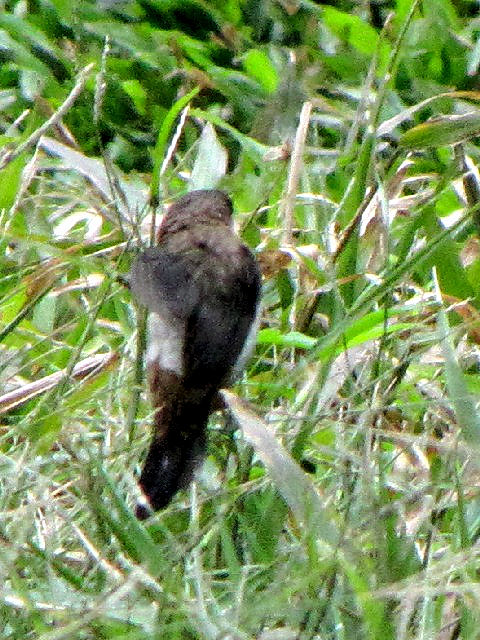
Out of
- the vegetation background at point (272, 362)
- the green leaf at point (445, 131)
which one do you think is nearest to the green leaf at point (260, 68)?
the vegetation background at point (272, 362)

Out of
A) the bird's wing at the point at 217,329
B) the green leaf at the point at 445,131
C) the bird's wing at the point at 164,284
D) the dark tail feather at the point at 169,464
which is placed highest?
the green leaf at the point at 445,131

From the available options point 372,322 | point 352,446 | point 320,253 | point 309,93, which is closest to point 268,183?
point 309,93

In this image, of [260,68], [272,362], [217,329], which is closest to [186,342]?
[217,329]

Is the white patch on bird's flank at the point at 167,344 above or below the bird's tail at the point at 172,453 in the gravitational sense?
above

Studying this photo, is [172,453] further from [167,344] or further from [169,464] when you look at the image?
[167,344]

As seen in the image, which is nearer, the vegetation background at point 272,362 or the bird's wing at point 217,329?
the vegetation background at point 272,362

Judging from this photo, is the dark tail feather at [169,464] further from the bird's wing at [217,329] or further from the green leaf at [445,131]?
the green leaf at [445,131]

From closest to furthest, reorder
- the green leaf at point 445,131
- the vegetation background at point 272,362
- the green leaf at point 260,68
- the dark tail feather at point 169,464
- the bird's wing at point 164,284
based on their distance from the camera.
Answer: the vegetation background at point 272,362 → the dark tail feather at point 169,464 → the bird's wing at point 164,284 → the green leaf at point 445,131 → the green leaf at point 260,68

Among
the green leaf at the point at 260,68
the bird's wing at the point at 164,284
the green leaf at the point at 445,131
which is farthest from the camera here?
the green leaf at the point at 260,68
